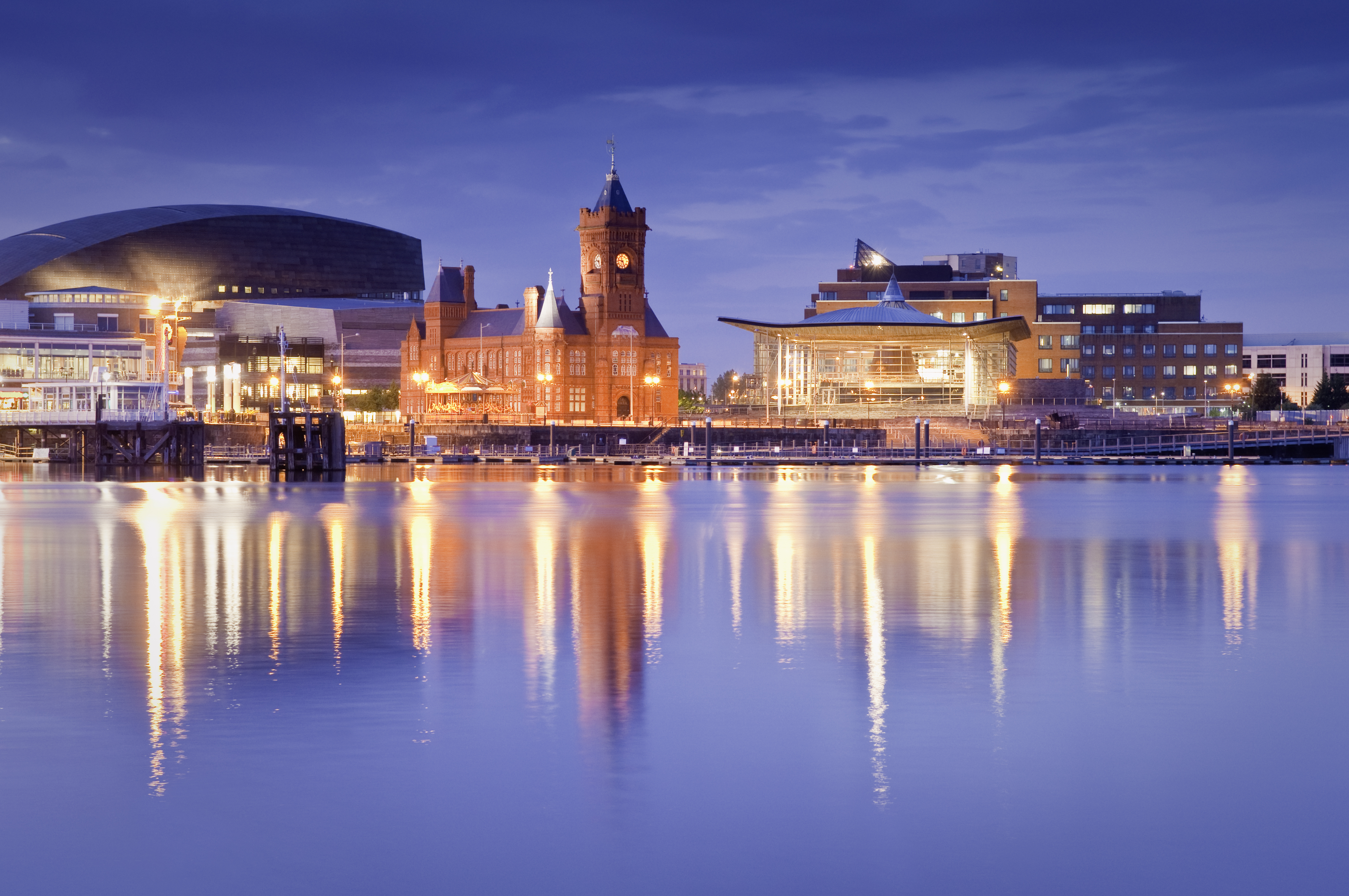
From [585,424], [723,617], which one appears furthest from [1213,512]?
[585,424]

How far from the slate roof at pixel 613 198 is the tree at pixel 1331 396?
3045 inches

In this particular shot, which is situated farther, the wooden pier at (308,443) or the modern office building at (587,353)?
the modern office building at (587,353)

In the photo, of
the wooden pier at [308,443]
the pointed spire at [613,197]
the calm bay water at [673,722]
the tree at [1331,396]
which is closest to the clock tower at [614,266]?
the pointed spire at [613,197]

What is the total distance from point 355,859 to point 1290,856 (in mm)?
6641

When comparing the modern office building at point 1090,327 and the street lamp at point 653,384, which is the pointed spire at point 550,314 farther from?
the modern office building at point 1090,327

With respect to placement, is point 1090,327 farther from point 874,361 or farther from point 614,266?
point 614,266

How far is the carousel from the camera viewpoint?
140m

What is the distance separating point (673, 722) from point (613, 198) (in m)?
137

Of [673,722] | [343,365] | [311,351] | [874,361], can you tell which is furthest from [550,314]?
[673,722]

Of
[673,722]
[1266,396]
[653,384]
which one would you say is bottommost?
[673,722]

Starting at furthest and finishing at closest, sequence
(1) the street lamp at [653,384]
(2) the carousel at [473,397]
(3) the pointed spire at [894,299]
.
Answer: (1) the street lamp at [653,384] → (3) the pointed spire at [894,299] → (2) the carousel at [473,397]

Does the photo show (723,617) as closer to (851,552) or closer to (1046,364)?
(851,552)

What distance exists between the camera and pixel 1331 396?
6280 inches

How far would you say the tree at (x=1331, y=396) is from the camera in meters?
160
